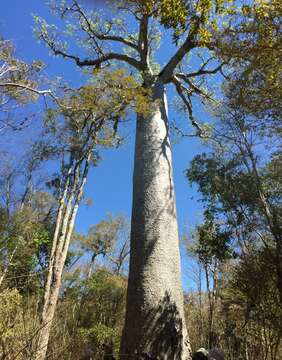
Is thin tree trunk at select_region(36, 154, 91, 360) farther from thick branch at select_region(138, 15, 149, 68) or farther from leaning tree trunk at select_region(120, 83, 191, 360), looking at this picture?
thick branch at select_region(138, 15, 149, 68)

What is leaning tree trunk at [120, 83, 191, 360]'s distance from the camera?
2.74 metres

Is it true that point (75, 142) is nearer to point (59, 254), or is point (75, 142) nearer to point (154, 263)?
point (59, 254)

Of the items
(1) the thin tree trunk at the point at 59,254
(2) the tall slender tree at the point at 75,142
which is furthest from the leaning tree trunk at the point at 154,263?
(1) the thin tree trunk at the point at 59,254

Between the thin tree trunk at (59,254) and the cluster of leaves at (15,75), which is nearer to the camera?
the cluster of leaves at (15,75)

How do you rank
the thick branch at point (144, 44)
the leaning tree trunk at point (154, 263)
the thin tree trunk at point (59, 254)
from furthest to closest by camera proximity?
the thin tree trunk at point (59, 254) → the thick branch at point (144, 44) → the leaning tree trunk at point (154, 263)

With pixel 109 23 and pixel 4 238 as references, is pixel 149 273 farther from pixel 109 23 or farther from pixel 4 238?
pixel 4 238

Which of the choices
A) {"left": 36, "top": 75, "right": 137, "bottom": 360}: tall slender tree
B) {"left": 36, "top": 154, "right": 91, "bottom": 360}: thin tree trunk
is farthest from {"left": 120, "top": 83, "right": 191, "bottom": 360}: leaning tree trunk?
{"left": 36, "top": 154, "right": 91, "bottom": 360}: thin tree trunk

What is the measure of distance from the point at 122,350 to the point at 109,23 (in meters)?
6.11

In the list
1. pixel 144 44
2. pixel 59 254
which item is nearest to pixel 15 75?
pixel 144 44

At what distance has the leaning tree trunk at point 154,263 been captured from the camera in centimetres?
274

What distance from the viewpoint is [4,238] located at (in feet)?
32.4

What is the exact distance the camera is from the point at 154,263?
3.14 m

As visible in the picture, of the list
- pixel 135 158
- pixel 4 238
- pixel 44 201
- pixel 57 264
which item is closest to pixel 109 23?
pixel 135 158

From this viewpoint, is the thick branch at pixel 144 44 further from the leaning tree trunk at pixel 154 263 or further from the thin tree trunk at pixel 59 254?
the thin tree trunk at pixel 59 254
